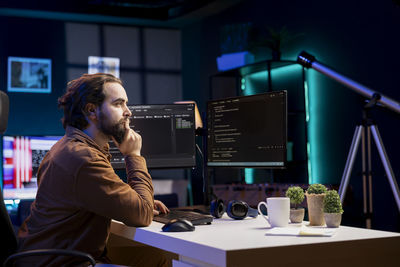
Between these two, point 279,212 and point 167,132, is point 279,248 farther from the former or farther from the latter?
point 167,132

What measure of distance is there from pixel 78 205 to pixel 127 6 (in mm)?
5047

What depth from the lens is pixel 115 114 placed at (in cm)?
202

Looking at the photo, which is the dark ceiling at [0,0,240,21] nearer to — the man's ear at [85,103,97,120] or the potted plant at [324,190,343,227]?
the man's ear at [85,103,97,120]

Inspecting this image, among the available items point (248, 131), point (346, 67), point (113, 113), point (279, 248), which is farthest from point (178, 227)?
point (346, 67)

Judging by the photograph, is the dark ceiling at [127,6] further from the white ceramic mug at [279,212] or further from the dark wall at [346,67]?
the white ceramic mug at [279,212]

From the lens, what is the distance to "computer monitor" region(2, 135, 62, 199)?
16.7ft

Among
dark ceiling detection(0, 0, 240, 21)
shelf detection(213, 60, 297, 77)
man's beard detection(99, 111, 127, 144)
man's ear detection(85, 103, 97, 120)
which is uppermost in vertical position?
dark ceiling detection(0, 0, 240, 21)

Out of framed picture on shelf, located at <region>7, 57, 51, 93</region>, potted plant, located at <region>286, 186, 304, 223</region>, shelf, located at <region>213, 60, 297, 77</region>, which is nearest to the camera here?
potted plant, located at <region>286, 186, 304, 223</region>

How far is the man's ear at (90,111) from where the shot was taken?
6.53 ft

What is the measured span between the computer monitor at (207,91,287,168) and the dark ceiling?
3753 millimetres

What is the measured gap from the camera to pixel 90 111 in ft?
6.54

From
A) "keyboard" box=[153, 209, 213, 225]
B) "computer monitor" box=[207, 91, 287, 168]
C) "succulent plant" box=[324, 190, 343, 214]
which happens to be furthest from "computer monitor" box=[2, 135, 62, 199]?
"succulent plant" box=[324, 190, 343, 214]

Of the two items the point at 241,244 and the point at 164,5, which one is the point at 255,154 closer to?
the point at 241,244

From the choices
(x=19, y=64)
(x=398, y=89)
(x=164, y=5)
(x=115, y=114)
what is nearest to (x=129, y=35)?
(x=164, y=5)
